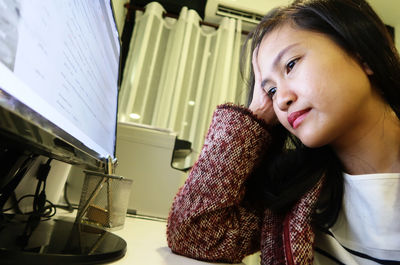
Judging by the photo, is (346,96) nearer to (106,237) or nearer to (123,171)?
(106,237)

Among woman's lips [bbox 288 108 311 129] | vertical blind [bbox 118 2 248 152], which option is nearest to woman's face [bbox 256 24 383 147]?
woman's lips [bbox 288 108 311 129]

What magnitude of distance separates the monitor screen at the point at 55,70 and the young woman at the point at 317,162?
0.86 ft

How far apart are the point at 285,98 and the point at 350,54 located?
16 cm

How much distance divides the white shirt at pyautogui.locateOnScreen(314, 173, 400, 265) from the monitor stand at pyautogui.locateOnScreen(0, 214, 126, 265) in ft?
1.42

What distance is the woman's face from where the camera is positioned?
47 cm

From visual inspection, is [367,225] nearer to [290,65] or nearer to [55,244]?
[290,65]

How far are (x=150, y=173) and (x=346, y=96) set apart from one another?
0.76 m

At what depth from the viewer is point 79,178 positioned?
0.86 m

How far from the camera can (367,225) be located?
1.61 feet

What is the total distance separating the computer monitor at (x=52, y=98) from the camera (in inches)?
8.2

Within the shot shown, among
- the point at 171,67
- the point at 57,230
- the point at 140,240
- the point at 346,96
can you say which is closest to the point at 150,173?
the point at 140,240

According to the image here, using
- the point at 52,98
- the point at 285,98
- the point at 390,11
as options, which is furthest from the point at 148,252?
the point at 390,11

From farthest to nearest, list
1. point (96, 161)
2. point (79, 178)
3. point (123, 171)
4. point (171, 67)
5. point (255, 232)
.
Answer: point (171, 67) → point (123, 171) → point (79, 178) → point (255, 232) → point (96, 161)

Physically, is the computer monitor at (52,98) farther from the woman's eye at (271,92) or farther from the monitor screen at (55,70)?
the woman's eye at (271,92)
